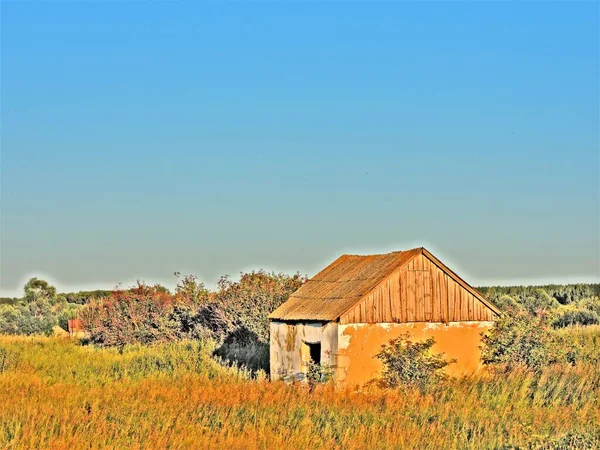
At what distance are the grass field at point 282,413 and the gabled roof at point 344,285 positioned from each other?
2135 millimetres

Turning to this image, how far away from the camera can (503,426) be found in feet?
55.9

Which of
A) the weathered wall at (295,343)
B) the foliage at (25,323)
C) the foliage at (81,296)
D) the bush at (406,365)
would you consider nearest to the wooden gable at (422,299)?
the bush at (406,365)

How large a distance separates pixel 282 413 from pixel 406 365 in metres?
5.32

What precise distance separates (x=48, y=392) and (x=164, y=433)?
6424 millimetres

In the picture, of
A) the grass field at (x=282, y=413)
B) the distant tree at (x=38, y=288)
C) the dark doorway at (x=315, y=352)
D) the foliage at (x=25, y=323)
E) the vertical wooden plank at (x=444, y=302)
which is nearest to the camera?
the grass field at (x=282, y=413)

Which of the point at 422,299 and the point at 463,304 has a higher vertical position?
the point at 422,299

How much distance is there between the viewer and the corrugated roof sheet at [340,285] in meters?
22.3

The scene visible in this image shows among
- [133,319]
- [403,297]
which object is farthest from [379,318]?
[133,319]

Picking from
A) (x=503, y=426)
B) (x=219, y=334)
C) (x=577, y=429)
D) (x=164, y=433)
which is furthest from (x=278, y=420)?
(x=219, y=334)

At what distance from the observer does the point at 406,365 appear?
2181 centimetres

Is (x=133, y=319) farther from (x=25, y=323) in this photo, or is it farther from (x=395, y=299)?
(x=395, y=299)

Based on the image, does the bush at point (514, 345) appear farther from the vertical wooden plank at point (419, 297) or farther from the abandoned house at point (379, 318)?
the vertical wooden plank at point (419, 297)

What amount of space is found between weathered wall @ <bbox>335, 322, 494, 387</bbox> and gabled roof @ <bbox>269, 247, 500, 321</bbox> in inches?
26.4

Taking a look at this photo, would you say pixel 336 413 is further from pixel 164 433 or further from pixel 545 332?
pixel 545 332
